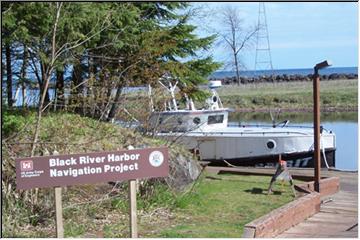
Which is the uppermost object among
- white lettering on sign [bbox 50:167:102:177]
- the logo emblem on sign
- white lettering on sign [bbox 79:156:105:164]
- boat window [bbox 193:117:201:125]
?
boat window [bbox 193:117:201:125]

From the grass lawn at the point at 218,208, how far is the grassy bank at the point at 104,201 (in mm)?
12

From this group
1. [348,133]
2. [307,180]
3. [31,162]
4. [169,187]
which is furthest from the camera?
[348,133]

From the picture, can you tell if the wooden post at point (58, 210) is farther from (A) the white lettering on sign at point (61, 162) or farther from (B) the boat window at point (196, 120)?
(B) the boat window at point (196, 120)

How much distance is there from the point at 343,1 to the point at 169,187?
404 centimetres

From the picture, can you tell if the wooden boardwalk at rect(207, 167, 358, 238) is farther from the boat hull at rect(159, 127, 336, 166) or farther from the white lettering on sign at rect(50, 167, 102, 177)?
the boat hull at rect(159, 127, 336, 166)

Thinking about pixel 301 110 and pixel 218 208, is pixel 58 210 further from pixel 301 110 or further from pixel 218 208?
pixel 301 110

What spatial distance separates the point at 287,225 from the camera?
893cm

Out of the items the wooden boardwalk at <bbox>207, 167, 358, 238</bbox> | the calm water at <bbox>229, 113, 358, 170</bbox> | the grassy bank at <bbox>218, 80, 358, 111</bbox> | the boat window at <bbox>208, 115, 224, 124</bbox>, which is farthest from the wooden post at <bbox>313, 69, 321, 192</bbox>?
the grassy bank at <bbox>218, 80, 358, 111</bbox>

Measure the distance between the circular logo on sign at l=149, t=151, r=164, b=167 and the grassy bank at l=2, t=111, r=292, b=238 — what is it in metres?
1.28

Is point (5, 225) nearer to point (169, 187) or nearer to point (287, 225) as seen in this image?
point (169, 187)

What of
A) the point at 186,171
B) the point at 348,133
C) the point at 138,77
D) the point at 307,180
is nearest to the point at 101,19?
the point at 138,77

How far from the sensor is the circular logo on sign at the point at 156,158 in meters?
6.57

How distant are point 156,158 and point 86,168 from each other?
2.59 ft

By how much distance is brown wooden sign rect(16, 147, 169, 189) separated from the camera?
20.1 ft
